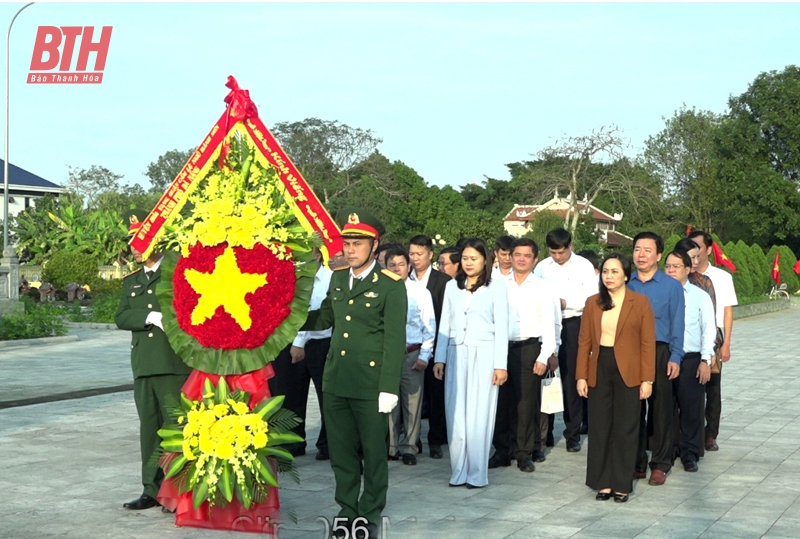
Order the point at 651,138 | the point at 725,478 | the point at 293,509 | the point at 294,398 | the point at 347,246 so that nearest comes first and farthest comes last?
the point at 347,246, the point at 293,509, the point at 725,478, the point at 294,398, the point at 651,138

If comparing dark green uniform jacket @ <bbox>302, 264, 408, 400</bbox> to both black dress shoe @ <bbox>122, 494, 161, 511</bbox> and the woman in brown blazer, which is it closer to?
black dress shoe @ <bbox>122, 494, 161, 511</bbox>

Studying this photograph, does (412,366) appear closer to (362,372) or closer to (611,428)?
(611,428)

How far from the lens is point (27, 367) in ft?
48.1

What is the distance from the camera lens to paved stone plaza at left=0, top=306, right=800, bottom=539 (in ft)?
19.5

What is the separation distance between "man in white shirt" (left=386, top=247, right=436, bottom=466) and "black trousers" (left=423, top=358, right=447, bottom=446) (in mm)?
257

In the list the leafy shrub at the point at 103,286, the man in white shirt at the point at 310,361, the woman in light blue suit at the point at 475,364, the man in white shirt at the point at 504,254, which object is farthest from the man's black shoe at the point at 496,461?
the leafy shrub at the point at 103,286

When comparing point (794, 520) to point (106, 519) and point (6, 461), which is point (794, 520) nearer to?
point (106, 519)

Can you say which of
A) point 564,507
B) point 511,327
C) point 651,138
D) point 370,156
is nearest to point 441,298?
point 511,327

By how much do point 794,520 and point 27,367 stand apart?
37.7ft

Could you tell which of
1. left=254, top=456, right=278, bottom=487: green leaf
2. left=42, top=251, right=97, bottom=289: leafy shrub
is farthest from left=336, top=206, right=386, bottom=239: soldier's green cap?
left=42, top=251, right=97, bottom=289: leafy shrub

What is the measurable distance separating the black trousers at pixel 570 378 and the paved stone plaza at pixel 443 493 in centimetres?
22

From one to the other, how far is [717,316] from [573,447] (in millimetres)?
1724

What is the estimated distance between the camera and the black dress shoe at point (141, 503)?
20.8ft

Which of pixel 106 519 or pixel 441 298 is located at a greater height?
pixel 441 298
